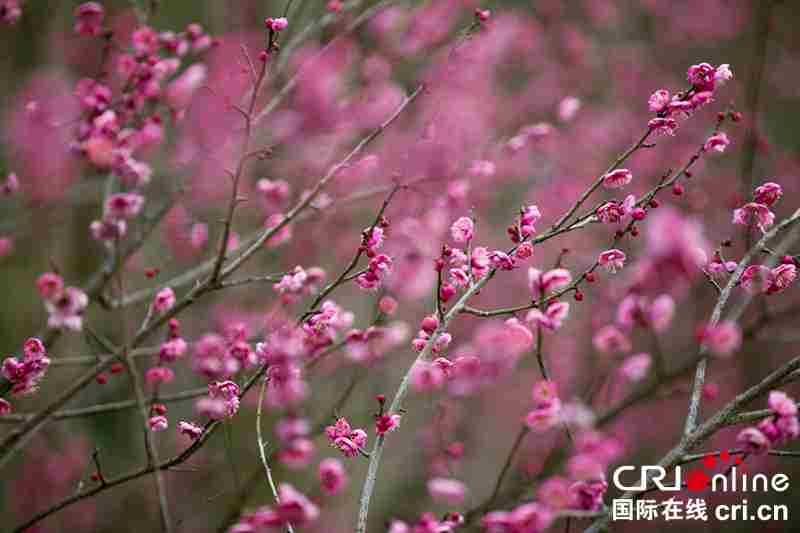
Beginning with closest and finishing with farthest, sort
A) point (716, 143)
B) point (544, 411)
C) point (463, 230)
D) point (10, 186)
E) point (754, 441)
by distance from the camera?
point (544, 411)
point (754, 441)
point (463, 230)
point (716, 143)
point (10, 186)

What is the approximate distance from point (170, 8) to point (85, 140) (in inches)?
134

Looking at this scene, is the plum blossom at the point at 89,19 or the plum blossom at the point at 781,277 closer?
the plum blossom at the point at 781,277

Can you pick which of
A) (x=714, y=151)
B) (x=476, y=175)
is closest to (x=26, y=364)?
(x=476, y=175)

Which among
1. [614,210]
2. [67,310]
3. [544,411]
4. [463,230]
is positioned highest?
[614,210]

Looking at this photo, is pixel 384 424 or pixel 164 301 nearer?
pixel 384 424

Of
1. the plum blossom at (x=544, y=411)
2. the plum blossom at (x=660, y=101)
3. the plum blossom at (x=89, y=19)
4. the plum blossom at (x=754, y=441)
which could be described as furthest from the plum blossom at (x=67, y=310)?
the plum blossom at (x=660, y=101)

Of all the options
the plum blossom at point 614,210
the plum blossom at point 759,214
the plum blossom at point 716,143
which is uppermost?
the plum blossom at point 716,143

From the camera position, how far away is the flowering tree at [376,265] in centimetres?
166

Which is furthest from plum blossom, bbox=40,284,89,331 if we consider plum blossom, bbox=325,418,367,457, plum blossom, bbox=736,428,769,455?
plum blossom, bbox=736,428,769,455

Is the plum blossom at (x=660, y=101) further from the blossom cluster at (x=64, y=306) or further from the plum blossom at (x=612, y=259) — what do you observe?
the blossom cluster at (x=64, y=306)

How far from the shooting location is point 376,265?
2.09 metres

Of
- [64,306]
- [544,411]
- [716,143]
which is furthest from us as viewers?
[716,143]

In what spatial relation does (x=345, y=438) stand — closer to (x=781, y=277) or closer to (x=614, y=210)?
(x=614, y=210)

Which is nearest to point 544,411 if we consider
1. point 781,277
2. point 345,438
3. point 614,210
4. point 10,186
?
point 345,438
